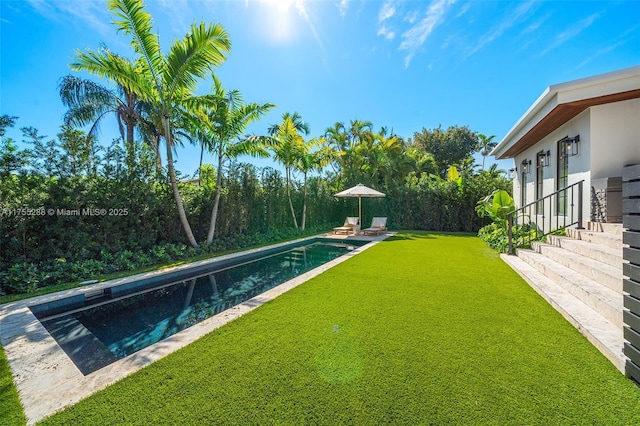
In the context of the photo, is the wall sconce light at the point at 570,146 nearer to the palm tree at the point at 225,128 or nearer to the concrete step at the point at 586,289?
the concrete step at the point at 586,289

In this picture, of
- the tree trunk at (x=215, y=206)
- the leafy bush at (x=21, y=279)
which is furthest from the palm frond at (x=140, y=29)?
the leafy bush at (x=21, y=279)

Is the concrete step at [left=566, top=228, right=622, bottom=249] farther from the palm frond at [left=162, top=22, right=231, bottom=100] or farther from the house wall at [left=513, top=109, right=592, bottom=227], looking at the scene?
the palm frond at [left=162, top=22, right=231, bottom=100]

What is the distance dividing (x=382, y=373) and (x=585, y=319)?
297 cm

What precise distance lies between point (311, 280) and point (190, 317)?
2444 mm

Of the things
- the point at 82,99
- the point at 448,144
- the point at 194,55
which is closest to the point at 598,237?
the point at 194,55

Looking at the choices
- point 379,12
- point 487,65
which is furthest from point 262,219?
point 487,65

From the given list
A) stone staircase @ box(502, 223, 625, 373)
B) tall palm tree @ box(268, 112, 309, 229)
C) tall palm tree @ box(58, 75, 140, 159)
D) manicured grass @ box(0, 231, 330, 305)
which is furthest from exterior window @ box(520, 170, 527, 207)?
tall palm tree @ box(58, 75, 140, 159)

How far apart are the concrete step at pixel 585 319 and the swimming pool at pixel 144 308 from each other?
507cm

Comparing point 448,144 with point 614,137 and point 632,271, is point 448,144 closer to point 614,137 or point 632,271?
point 614,137

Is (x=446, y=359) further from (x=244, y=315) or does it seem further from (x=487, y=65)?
(x=487, y=65)

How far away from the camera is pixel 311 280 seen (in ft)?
18.8

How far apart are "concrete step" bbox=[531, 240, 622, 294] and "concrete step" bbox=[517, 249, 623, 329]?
0.07 m

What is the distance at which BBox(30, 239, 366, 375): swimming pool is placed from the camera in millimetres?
3494

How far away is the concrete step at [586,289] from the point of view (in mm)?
3194
